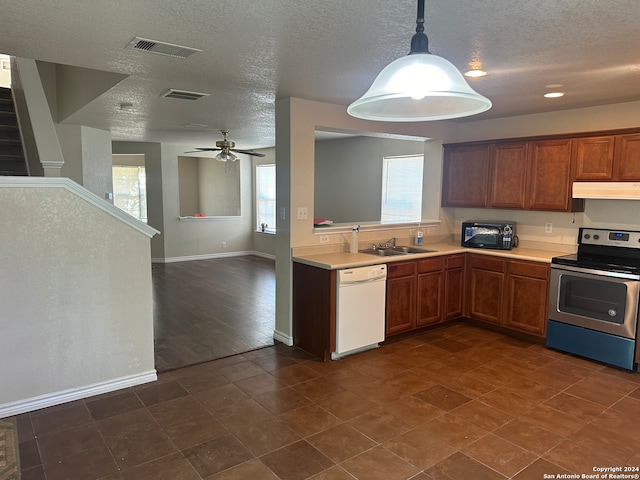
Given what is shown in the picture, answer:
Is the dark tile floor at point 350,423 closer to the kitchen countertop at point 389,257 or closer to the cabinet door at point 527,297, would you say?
the cabinet door at point 527,297

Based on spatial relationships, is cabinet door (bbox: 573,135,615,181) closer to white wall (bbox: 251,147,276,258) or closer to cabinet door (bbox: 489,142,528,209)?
cabinet door (bbox: 489,142,528,209)

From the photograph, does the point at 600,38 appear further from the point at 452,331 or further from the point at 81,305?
the point at 81,305

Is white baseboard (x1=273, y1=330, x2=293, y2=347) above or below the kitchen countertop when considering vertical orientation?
below

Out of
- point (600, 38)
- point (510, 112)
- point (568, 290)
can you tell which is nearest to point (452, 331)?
point (568, 290)

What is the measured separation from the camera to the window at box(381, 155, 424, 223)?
21.5 feet

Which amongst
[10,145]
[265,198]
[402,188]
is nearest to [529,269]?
[402,188]

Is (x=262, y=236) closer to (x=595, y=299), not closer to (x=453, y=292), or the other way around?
(x=453, y=292)

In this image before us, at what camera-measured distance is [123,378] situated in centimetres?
329

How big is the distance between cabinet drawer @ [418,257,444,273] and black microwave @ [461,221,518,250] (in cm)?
59

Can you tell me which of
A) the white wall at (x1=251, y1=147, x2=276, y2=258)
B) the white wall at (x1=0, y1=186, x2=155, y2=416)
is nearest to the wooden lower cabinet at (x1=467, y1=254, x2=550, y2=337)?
the white wall at (x1=0, y1=186, x2=155, y2=416)

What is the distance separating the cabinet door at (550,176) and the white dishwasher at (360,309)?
1871 millimetres

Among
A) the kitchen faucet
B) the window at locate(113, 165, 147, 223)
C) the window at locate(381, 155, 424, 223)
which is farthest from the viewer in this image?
the window at locate(113, 165, 147, 223)

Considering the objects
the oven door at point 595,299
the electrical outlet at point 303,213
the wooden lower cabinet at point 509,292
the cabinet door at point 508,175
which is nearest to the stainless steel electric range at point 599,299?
the oven door at point 595,299

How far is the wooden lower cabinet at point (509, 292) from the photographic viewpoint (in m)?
4.16
